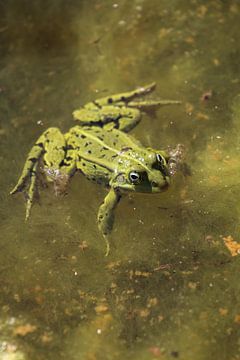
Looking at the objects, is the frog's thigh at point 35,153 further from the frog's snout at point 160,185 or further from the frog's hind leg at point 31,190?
the frog's snout at point 160,185

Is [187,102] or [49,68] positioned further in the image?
[49,68]

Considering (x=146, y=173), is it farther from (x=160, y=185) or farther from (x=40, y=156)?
(x=40, y=156)

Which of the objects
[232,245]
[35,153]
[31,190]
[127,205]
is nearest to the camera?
[232,245]

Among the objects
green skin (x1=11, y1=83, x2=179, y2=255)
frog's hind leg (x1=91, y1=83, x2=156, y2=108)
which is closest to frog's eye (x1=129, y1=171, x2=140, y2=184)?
green skin (x1=11, y1=83, x2=179, y2=255)

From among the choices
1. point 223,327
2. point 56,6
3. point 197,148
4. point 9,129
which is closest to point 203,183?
point 197,148

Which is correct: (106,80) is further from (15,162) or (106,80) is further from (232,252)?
(232,252)

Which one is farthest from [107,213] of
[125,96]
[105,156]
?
[125,96]
